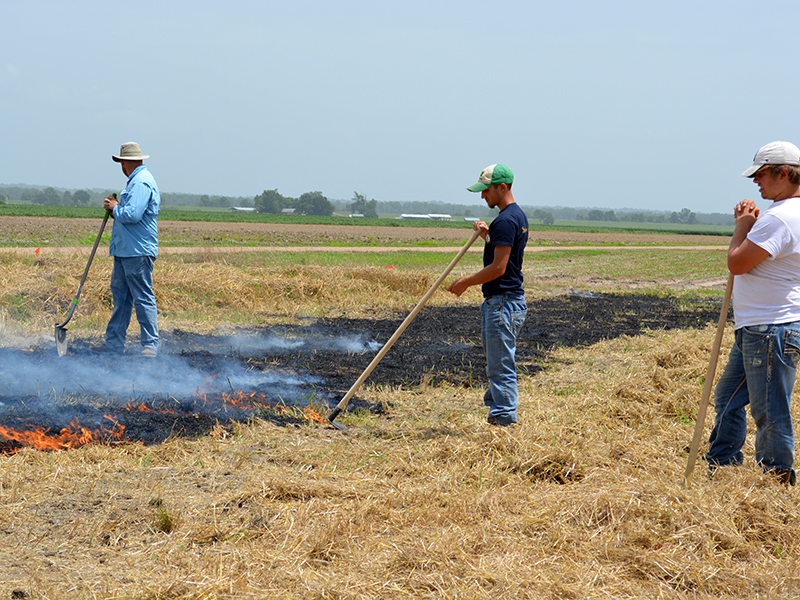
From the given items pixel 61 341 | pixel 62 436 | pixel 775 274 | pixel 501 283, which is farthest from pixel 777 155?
pixel 61 341

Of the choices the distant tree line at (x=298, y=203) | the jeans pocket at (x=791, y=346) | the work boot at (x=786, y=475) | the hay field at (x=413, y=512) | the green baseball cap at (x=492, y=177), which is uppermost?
the distant tree line at (x=298, y=203)

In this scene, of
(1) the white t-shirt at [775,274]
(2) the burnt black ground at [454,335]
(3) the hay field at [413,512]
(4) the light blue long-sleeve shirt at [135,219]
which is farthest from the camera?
(2) the burnt black ground at [454,335]

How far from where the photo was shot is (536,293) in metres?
16.7

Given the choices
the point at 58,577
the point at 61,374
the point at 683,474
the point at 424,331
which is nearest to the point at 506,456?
the point at 683,474

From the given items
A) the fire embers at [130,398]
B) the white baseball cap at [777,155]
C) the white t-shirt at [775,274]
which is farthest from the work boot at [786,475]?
the fire embers at [130,398]

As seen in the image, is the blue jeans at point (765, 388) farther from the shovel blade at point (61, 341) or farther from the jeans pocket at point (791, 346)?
the shovel blade at point (61, 341)

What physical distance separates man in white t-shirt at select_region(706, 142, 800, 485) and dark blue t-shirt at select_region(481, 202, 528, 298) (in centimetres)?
150

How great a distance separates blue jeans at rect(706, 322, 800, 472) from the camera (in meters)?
3.73

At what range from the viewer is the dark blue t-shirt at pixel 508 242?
489 centimetres

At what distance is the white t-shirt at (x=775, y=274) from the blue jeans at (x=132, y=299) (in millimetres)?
5644

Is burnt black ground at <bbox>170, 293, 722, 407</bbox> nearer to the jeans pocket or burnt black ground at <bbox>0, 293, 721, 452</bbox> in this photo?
burnt black ground at <bbox>0, 293, 721, 452</bbox>

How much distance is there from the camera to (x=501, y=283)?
504cm

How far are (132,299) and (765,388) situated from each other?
6.10m

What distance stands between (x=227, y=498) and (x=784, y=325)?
3305mm
